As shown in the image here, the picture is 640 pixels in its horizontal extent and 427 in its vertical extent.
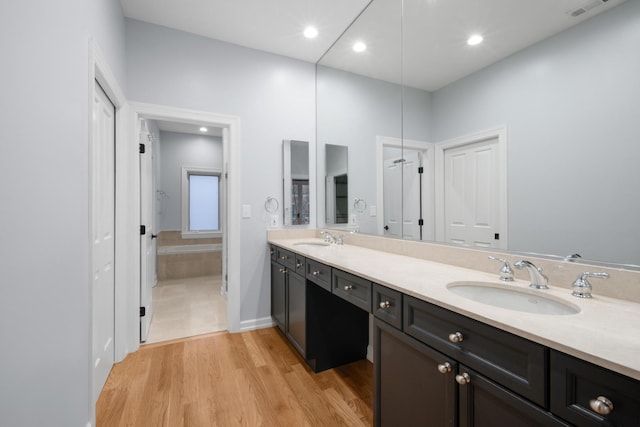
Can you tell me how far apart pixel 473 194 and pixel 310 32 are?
6.79 feet

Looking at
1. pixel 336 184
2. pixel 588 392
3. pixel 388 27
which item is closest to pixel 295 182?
pixel 336 184

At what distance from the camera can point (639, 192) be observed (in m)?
1.00

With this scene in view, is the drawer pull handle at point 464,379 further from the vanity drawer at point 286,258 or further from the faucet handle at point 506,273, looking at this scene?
the vanity drawer at point 286,258

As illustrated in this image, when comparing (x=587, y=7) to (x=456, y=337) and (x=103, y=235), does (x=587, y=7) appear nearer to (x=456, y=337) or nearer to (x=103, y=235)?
(x=456, y=337)

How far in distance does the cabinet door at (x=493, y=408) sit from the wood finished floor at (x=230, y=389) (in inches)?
34.6

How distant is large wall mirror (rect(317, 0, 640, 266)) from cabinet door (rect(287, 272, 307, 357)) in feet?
2.46

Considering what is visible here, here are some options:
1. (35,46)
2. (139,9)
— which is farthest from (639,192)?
(139,9)

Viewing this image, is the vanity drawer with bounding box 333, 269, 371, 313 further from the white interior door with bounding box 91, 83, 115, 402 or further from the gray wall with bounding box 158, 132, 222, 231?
the gray wall with bounding box 158, 132, 222, 231

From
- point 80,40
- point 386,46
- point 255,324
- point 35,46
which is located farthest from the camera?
point 255,324

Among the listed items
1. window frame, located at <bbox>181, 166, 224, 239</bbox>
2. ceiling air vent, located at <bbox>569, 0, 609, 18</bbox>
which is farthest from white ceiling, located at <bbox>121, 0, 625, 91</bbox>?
window frame, located at <bbox>181, 166, 224, 239</bbox>

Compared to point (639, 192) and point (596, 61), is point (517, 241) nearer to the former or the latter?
point (639, 192)

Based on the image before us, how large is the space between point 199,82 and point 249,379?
8.21 feet

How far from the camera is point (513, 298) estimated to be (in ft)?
3.94

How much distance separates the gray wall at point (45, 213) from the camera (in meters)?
0.82
